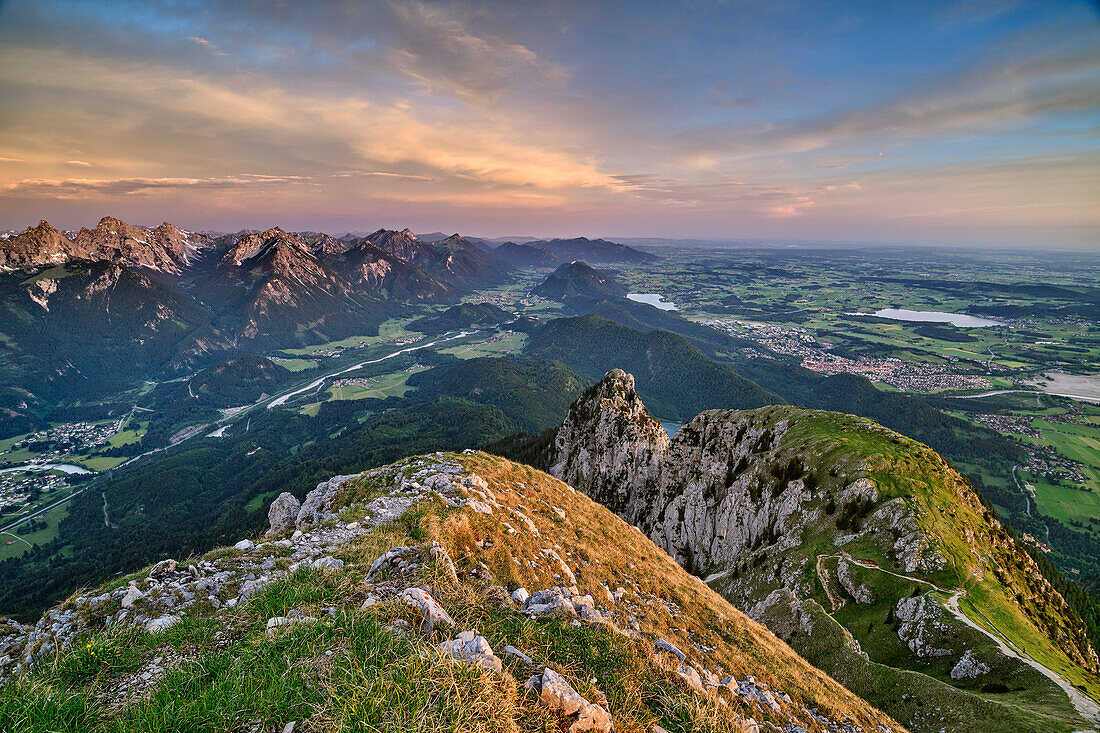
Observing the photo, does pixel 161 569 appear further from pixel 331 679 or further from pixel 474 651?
pixel 474 651

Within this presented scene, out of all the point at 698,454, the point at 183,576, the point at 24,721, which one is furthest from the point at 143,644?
the point at 698,454

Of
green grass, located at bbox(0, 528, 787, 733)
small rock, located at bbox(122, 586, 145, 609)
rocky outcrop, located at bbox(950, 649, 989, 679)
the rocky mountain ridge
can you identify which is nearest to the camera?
green grass, located at bbox(0, 528, 787, 733)

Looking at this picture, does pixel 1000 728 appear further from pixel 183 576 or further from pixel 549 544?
pixel 183 576

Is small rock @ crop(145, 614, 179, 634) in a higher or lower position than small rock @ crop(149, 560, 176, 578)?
higher


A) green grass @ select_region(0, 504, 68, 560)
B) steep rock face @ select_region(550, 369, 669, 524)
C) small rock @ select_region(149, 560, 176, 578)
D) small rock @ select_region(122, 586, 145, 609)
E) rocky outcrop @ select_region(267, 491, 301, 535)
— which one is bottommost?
green grass @ select_region(0, 504, 68, 560)

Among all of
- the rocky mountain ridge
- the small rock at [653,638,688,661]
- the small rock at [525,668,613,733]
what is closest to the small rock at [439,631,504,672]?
the rocky mountain ridge

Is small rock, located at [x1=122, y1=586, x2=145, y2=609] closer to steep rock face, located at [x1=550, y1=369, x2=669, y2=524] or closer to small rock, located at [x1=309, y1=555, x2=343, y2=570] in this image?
small rock, located at [x1=309, y1=555, x2=343, y2=570]

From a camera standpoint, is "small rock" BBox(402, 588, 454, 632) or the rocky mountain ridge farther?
"small rock" BBox(402, 588, 454, 632)

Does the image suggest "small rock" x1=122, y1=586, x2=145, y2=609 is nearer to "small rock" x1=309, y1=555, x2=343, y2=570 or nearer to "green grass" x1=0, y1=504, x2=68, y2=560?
"small rock" x1=309, y1=555, x2=343, y2=570

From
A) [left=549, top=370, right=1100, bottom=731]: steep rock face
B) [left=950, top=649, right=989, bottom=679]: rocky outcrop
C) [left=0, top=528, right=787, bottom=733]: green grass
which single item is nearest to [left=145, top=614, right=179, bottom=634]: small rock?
[left=0, top=528, right=787, bottom=733]: green grass

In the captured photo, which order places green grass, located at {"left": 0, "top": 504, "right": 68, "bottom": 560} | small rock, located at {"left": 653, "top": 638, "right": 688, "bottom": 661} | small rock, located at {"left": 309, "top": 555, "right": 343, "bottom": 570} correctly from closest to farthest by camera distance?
small rock, located at {"left": 309, "top": 555, "right": 343, "bottom": 570}
small rock, located at {"left": 653, "top": 638, "right": 688, "bottom": 661}
green grass, located at {"left": 0, "top": 504, "right": 68, "bottom": 560}
